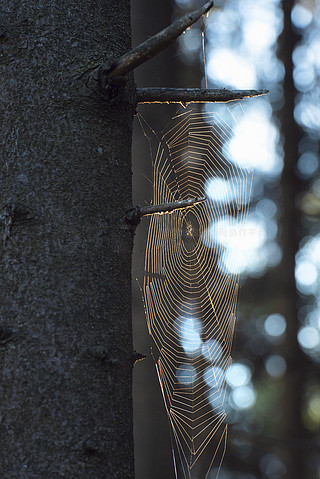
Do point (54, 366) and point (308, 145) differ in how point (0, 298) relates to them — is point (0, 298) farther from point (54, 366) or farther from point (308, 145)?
point (308, 145)

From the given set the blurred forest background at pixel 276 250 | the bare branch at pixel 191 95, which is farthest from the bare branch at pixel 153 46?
the blurred forest background at pixel 276 250

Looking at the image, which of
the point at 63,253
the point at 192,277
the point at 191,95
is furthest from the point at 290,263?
Answer: the point at 63,253

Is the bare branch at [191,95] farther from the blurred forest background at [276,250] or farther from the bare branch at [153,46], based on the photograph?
the blurred forest background at [276,250]

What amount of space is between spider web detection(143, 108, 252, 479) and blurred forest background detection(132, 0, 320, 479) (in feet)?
1.55

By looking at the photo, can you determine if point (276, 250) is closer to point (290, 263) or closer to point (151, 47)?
point (290, 263)

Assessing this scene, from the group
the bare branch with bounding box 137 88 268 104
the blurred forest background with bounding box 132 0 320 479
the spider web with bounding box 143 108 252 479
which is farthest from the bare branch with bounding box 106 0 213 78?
the blurred forest background with bounding box 132 0 320 479

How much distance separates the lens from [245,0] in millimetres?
8391

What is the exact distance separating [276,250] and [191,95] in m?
6.26

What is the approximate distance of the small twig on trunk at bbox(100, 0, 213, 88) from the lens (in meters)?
0.86

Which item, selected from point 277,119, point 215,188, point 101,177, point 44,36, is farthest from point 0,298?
point 277,119

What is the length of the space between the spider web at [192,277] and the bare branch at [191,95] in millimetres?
2038

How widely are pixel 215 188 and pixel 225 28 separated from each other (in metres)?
3.59

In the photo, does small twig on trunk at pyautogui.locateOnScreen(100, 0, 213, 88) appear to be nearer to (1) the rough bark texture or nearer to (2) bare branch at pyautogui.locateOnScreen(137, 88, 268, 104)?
(1) the rough bark texture

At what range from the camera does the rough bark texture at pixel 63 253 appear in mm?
863
